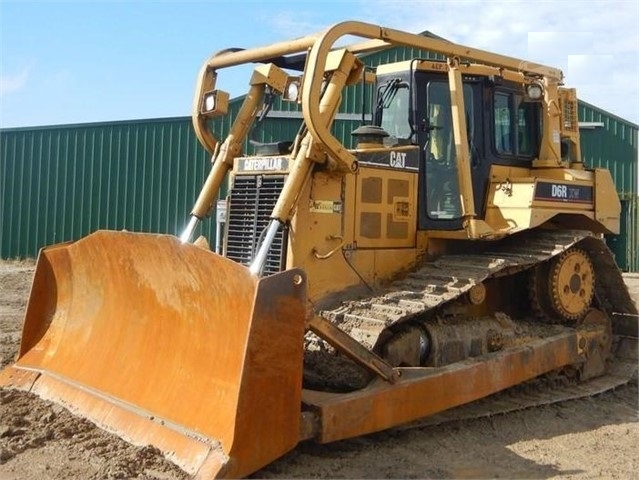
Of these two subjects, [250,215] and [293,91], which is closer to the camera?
[293,91]

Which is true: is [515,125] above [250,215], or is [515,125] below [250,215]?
above

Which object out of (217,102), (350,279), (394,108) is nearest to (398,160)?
(394,108)

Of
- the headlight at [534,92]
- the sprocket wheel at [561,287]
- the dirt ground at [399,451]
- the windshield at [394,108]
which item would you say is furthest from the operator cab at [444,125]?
the dirt ground at [399,451]

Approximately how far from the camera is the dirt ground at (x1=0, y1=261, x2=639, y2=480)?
14.0 feet

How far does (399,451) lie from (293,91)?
2.70m

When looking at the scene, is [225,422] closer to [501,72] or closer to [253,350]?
[253,350]

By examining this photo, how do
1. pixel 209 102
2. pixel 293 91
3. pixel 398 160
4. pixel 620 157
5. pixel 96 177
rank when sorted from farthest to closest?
1. pixel 620 157
2. pixel 96 177
3. pixel 209 102
4. pixel 398 160
5. pixel 293 91

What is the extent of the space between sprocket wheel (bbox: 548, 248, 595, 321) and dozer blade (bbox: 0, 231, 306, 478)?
3002 millimetres

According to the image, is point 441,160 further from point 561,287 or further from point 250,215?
point 250,215

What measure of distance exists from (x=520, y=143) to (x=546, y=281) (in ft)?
4.52

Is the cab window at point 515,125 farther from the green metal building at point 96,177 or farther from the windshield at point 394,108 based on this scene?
the green metal building at point 96,177

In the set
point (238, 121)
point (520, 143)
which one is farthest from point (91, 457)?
point (520, 143)

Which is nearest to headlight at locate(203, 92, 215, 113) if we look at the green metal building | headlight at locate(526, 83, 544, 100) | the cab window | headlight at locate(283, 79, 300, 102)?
headlight at locate(283, 79, 300, 102)

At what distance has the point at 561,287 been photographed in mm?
6441
